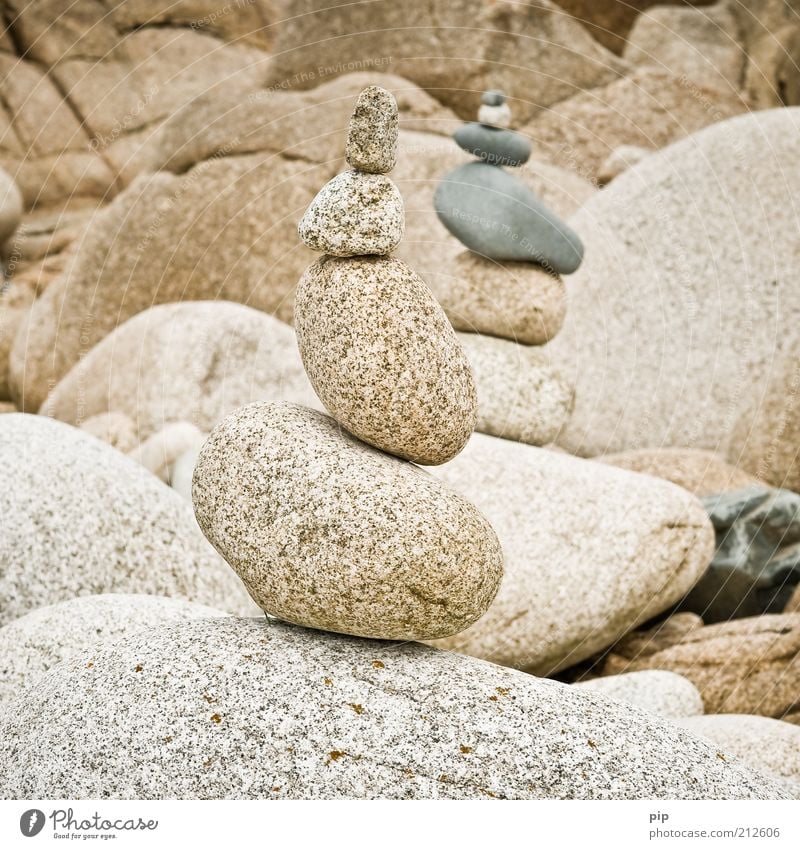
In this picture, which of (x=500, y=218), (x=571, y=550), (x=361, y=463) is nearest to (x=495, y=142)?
(x=500, y=218)

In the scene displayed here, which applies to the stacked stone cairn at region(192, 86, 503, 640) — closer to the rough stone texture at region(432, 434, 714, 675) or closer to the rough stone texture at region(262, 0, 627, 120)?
the rough stone texture at region(432, 434, 714, 675)

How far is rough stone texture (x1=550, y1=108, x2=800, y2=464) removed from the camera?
342 inches

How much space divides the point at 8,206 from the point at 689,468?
8.33m

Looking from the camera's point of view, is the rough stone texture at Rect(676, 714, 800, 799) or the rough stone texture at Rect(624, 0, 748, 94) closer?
the rough stone texture at Rect(676, 714, 800, 799)

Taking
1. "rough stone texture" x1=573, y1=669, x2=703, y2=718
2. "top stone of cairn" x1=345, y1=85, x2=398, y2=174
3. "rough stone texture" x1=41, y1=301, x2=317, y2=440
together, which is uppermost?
"top stone of cairn" x1=345, y1=85, x2=398, y2=174

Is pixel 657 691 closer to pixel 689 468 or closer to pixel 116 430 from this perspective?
pixel 689 468

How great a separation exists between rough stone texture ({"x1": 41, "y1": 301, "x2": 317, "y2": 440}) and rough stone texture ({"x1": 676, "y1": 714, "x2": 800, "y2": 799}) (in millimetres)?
4848

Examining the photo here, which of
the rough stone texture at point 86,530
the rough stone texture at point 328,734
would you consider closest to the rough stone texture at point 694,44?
the rough stone texture at point 86,530

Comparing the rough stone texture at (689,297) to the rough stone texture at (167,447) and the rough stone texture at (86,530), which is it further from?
the rough stone texture at (86,530)

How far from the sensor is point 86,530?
5.25 metres

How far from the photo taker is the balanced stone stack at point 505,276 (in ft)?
21.6

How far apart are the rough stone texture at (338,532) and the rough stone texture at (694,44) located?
10549 millimetres

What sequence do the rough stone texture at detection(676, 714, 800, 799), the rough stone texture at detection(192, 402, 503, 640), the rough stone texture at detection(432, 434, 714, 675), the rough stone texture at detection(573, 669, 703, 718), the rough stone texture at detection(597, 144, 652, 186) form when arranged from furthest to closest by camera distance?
the rough stone texture at detection(597, 144, 652, 186) < the rough stone texture at detection(432, 434, 714, 675) < the rough stone texture at detection(573, 669, 703, 718) < the rough stone texture at detection(676, 714, 800, 799) < the rough stone texture at detection(192, 402, 503, 640)

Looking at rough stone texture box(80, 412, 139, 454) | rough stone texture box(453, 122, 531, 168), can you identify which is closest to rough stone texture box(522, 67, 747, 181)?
rough stone texture box(453, 122, 531, 168)
